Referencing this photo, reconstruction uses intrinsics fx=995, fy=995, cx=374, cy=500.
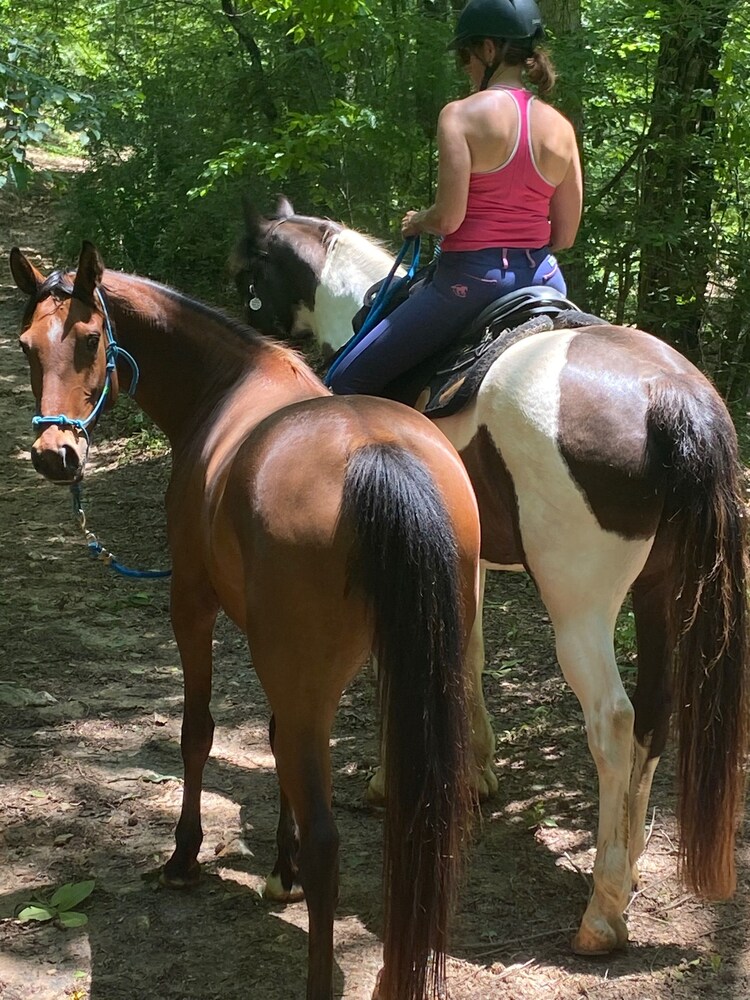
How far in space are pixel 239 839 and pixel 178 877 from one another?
1.27ft

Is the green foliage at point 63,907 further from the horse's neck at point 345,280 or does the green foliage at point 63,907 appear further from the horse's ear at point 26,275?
the horse's neck at point 345,280

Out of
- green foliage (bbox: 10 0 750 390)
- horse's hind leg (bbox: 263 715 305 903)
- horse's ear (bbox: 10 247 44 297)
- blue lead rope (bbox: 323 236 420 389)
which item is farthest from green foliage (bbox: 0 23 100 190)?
horse's hind leg (bbox: 263 715 305 903)

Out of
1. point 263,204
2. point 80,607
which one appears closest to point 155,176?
point 263,204

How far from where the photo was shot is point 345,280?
15.1ft

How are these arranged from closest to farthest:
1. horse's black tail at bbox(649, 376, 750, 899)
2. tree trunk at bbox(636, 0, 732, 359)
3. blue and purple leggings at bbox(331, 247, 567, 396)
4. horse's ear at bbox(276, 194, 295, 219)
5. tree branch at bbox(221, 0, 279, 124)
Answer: horse's black tail at bbox(649, 376, 750, 899), blue and purple leggings at bbox(331, 247, 567, 396), horse's ear at bbox(276, 194, 295, 219), tree trunk at bbox(636, 0, 732, 359), tree branch at bbox(221, 0, 279, 124)

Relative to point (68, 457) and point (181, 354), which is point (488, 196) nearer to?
point (181, 354)

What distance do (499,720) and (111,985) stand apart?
2402 millimetres

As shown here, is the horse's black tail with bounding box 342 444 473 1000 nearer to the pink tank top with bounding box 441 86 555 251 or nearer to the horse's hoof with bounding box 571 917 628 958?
the horse's hoof with bounding box 571 917 628 958

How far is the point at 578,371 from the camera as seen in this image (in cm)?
311

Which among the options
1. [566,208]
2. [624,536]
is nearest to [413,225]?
[566,208]

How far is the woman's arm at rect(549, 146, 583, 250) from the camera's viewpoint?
3.71m

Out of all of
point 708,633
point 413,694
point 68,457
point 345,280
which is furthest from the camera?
point 345,280

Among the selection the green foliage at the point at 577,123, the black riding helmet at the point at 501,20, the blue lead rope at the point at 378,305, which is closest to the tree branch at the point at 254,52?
the green foliage at the point at 577,123

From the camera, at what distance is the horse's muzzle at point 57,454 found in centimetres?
309
